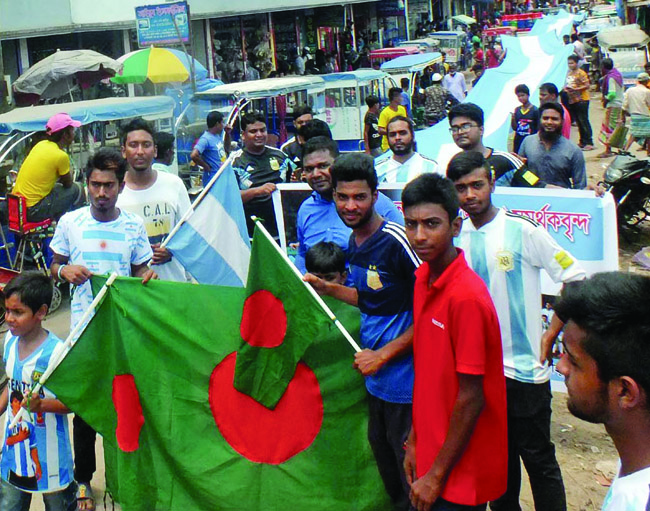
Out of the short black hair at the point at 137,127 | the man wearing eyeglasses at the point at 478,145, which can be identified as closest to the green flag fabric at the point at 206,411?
the short black hair at the point at 137,127

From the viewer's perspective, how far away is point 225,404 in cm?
418

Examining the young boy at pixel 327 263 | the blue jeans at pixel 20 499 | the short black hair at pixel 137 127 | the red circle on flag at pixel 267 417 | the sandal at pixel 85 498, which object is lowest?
the sandal at pixel 85 498

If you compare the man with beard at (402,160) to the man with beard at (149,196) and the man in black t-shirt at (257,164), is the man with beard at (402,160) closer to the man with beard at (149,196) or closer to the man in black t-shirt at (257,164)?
the man in black t-shirt at (257,164)

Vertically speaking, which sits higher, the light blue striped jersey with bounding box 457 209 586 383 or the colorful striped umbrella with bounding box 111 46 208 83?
the colorful striped umbrella with bounding box 111 46 208 83

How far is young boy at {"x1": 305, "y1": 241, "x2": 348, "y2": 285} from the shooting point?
414cm

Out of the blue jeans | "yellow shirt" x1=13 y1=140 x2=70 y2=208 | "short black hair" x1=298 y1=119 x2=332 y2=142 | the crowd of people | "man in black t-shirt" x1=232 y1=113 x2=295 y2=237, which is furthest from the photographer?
"yellow shirt" x1=13 y1=140 x2=70 y2=208

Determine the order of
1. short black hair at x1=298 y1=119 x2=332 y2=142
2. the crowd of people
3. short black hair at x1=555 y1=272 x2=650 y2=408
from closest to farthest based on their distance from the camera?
1. short black hair at x1=555 y1=272 x2=650 y2=408
2. the crowd of people
3. short black hair at x1=298 y1=119 x2=332 y2=142

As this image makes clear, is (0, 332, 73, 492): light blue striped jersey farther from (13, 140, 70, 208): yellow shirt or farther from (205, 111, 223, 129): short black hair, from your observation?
(205, 111, 223, 129): short black hair

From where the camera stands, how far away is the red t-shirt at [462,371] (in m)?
2.96

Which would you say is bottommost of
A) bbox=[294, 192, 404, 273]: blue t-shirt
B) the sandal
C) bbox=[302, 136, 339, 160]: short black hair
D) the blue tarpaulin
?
the sandal

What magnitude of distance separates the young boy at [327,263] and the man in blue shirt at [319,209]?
39 centimetres

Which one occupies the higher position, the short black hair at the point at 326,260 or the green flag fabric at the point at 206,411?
the short black hair at the point at 326,260

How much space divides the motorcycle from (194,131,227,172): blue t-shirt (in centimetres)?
487

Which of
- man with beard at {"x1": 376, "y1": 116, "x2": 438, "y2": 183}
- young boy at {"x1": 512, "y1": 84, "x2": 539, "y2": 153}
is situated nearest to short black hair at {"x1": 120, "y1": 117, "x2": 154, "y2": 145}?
man with beard at {"x1": 376, "y1": 116, "x2": 438, "y2": 183}
